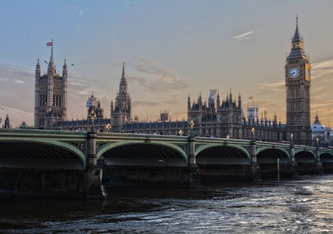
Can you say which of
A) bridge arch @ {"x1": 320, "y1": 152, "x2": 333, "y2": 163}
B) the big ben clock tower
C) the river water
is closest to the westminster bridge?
the river water

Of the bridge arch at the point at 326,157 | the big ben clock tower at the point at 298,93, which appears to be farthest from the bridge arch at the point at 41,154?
the big ben clock tower at the point at 298,93

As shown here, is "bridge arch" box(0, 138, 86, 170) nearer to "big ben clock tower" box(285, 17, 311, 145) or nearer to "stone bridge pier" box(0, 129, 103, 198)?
"stone bridge pier" box(0, 129, 103, 198)

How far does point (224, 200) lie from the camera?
5338 cm

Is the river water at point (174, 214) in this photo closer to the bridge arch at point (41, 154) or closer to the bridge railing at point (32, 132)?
the bridge arch at point (41, 154)

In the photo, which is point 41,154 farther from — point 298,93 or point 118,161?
point 298,93

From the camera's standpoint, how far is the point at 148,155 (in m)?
71.3

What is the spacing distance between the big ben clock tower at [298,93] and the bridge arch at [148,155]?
124 m

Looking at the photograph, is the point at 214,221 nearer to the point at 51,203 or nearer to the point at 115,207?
the point at 115,207

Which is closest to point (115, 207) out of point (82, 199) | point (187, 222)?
point (82, 199)

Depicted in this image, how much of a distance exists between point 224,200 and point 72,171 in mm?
16884

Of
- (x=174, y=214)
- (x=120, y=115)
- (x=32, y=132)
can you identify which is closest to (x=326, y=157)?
(x=120, y=115)

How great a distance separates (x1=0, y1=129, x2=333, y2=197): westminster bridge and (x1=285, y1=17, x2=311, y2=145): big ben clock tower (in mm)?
86806

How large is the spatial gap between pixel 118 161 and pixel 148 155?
5035 mm

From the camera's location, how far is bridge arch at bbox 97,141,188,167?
6375 cm
